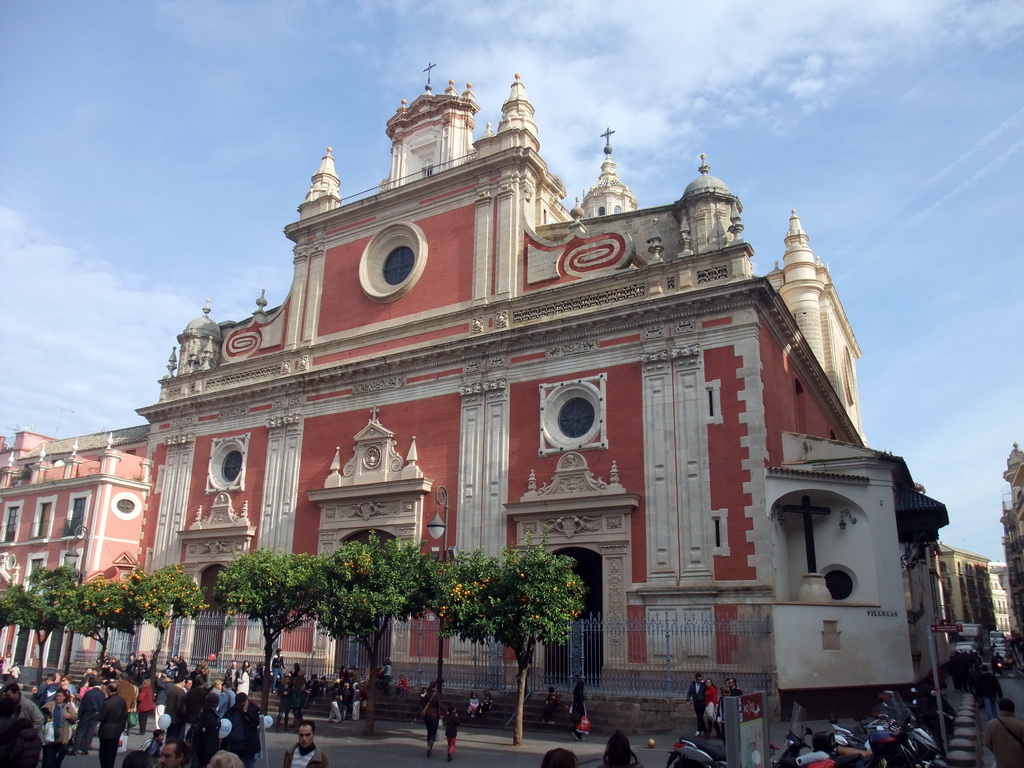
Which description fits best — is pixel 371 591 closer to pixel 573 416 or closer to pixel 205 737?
pixel 573 416

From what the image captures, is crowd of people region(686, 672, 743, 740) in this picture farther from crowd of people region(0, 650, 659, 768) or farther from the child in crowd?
the child in crowd

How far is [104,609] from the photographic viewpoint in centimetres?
2350

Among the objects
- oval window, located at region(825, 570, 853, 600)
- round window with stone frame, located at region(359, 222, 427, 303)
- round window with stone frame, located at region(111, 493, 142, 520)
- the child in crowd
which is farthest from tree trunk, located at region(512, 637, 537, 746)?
round window with stone frame, located at region(111, 493, 142, 520)

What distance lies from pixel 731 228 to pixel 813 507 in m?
7.41

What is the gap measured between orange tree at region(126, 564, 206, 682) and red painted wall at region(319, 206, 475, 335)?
9.32 m

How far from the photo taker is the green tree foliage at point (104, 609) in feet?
77.0

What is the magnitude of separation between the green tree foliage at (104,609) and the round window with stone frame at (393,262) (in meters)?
11.6

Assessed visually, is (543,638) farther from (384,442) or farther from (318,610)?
(384,442)

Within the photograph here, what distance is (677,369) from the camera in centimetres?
2145

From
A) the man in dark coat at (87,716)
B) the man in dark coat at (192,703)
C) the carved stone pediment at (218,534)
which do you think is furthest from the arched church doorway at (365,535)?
the man in dark coat at (192,703)

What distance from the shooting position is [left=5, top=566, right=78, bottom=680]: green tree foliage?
84.0 feet

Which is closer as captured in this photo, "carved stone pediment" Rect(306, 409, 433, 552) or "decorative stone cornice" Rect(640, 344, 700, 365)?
"decorative stone cornice" Rect(640, 344, 700, 365)

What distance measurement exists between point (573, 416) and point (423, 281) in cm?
742

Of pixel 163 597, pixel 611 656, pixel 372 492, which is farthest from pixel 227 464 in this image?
pixel 611 656
